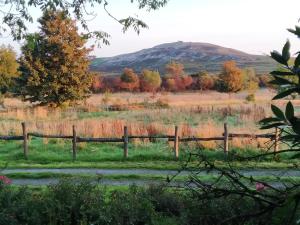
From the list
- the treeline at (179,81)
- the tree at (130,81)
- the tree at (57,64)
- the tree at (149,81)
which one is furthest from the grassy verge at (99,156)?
the tree at (130,81)

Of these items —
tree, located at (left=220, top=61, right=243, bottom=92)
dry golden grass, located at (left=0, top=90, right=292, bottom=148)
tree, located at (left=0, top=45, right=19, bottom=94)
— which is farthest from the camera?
tree, located at (left=220, top=61, right=243, bottom=92)

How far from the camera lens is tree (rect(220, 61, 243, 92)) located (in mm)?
55938

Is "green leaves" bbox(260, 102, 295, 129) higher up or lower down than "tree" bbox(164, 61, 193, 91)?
higher up

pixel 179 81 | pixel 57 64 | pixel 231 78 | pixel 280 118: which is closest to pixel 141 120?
pixel 57 64

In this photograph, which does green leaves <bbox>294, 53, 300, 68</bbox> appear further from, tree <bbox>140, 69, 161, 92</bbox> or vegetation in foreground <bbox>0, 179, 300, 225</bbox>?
tree <bbox>140, 69, 161, 92</bbox>

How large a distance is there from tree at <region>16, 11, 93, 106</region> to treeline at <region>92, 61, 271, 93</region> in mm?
20590

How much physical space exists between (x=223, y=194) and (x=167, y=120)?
28887mm

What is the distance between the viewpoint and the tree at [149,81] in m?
75.8

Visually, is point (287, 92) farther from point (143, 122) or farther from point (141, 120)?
point (141, 120)

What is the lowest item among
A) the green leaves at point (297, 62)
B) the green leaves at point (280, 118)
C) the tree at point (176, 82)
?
the tree at point (176, 82)

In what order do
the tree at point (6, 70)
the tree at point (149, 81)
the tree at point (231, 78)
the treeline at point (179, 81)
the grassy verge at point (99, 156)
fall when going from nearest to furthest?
the grassy verge at point (99, 156) < the tree at point (6, 70) < the tree at point (231, 78) < the treeline at point (179, 81) < the tree at point (149, 81)

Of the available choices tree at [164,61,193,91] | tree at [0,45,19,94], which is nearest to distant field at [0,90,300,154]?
tree at [0,45,19,94]

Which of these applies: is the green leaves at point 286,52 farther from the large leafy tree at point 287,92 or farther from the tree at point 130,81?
the tree at point 130,81

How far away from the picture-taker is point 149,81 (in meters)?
75.8
